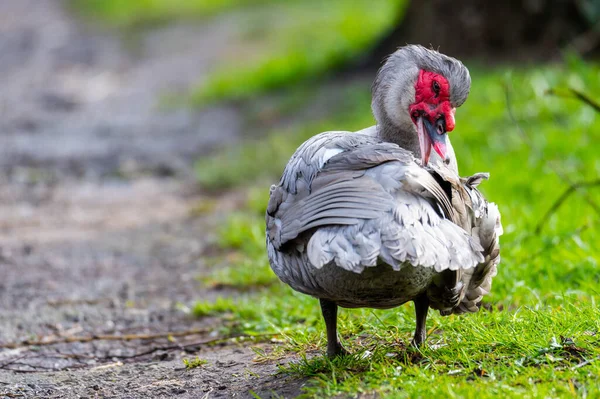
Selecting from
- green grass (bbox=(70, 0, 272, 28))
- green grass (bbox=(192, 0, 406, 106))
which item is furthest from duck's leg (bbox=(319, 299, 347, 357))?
green grass (bbox=(70, 0, 272, 28))

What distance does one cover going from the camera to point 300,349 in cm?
409

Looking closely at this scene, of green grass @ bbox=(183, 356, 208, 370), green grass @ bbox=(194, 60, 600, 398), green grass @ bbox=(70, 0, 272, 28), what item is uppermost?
green grass @ bbox=(70, 0, 272, 28)

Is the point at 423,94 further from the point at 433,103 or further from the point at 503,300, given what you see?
the point at 503,300

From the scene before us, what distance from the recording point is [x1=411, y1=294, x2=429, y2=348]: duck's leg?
3689 millimetres

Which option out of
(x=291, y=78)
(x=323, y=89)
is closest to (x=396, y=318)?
(x=323, y=89)

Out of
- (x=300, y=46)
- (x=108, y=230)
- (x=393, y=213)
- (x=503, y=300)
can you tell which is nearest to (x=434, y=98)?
(x=393, y=213)

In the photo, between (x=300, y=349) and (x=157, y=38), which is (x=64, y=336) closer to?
(x=300, y=349)

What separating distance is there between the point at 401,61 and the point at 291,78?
8713 mm

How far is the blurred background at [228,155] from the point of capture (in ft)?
16.5

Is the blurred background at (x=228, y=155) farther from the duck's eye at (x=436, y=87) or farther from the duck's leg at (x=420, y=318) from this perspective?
the duck's eye at (x=436, y=87)

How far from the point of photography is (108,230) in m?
7.30

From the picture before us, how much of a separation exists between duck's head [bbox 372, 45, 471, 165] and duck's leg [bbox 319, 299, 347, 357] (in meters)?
0.73

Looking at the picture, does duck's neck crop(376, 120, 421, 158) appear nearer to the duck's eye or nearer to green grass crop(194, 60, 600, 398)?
the duck's eye

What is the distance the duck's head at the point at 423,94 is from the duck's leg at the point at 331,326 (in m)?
0.73
